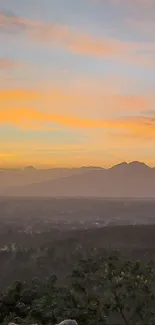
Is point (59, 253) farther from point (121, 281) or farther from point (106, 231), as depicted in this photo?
point (121, 281)

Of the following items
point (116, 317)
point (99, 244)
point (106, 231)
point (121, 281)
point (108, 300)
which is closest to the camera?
point (121, 281)

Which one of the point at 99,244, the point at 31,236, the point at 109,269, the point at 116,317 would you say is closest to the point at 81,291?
the point at 109,269

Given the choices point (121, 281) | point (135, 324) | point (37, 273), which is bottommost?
point (37, 273)

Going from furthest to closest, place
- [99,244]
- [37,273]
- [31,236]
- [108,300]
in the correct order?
[31,236] → [99,244] → [37,273] → [108,300]

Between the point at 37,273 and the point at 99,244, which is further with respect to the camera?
the point at 99,244

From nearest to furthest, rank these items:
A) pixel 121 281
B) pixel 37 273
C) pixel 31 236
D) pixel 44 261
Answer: pixel 121 281
pixel 37 273
pixel 44 261
pixel 31 236

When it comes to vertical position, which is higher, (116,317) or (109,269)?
(109,269)

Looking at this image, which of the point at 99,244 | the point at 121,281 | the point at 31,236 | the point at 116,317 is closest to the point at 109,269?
the point at 121,281

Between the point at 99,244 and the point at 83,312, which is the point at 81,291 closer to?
the point at 83,312

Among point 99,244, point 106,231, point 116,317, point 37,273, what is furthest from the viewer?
point 106,231
